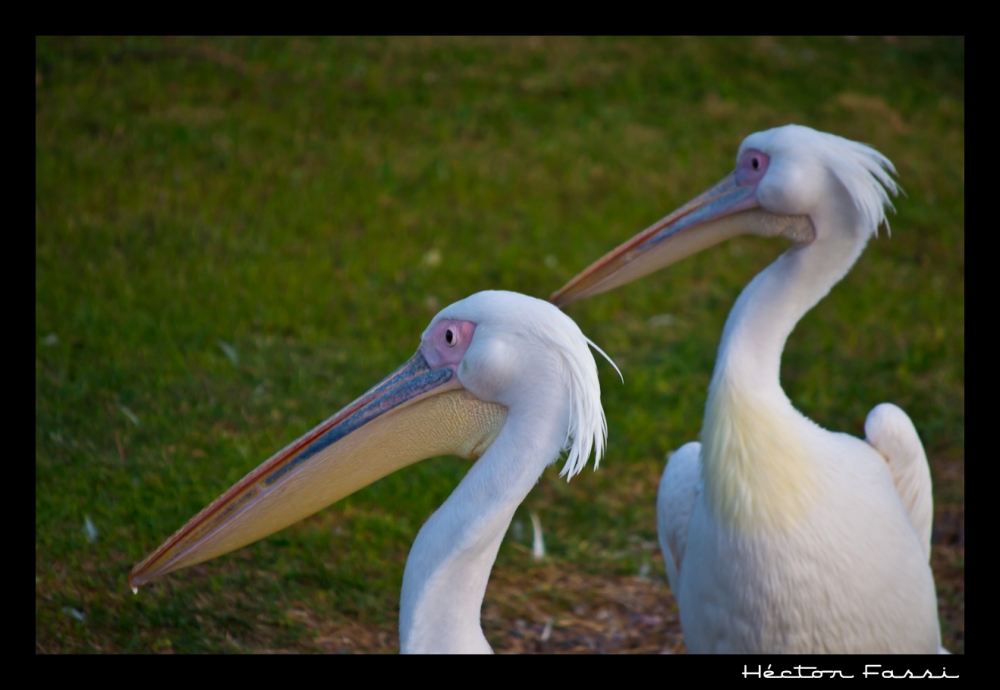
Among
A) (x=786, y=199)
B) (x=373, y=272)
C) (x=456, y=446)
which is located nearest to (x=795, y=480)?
(x=786, y=199)

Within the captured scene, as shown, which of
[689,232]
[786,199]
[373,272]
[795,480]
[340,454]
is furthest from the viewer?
[373,272]

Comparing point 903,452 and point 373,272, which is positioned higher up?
point 373,272

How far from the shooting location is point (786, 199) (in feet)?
9.24

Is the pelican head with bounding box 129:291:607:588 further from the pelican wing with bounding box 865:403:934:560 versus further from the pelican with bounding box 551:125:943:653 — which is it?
the pelican wing with bounding box 865:403:934:560

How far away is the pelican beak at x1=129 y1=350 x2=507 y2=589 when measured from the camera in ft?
7.18

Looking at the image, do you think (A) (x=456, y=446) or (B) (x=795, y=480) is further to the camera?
(B) (x=795, y=480)

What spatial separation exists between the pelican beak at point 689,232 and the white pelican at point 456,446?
927mm

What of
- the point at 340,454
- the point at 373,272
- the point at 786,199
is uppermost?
the point at 373,272

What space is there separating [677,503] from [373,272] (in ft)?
9.80

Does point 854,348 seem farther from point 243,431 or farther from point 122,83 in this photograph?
point 122,83

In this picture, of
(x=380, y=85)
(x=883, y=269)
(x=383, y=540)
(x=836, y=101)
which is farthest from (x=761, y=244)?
(x=383, y=540)

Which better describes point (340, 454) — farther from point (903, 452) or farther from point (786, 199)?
point (903, 452)

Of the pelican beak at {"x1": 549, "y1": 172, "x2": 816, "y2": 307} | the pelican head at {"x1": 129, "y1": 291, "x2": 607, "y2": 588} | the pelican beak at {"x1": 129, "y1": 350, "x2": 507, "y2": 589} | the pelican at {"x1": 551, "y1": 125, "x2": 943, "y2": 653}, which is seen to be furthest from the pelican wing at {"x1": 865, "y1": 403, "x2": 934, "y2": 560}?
the pelican beak at {"x1": 129, "y1": 350, "x2": 507, "y2": 589}

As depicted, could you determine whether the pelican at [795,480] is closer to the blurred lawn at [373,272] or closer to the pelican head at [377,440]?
the pelican head at [377,440]
